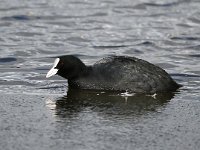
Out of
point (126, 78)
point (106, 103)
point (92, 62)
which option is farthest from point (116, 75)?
point (92, 62)

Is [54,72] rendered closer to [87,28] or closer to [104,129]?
[104,129]

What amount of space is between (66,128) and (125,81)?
239 centimetres

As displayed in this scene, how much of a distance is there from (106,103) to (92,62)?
3050 millimetres

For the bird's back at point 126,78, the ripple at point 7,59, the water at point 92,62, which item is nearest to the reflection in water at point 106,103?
the water at point 92,62

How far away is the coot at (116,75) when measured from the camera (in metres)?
8.85

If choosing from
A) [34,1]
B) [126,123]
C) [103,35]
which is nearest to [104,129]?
[126,123]

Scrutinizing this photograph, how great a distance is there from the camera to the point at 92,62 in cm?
1094

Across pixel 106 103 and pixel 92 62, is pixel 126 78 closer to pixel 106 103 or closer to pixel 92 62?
pixel 106 103

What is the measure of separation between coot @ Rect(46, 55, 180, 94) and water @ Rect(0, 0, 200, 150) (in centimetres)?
22

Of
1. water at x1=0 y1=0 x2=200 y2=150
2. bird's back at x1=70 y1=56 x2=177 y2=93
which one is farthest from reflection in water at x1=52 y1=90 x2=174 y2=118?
bird's back at x1=70 y1=56 x2=177 y2=93

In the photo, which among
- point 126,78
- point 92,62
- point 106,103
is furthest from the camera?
point 92,62

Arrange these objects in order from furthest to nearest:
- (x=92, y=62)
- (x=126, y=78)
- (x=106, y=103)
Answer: (x=92, y=62) < (x=126, y=78) < (x=106, y=103)

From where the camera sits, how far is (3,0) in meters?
16.3

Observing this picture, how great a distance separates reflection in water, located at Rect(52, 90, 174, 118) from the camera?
7404mm
